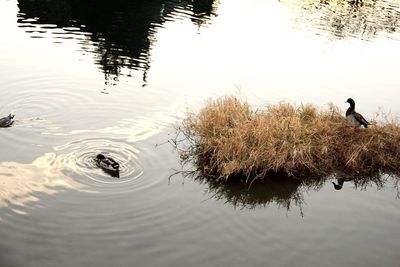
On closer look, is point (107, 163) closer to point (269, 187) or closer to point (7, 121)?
point (7, 121)

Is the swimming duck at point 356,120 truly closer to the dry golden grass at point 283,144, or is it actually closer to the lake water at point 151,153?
the dry golden grass at point 283,144

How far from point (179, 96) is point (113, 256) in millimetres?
13557

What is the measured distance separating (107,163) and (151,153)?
2.64m

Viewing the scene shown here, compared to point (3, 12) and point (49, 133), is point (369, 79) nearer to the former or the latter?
point (49, 133)

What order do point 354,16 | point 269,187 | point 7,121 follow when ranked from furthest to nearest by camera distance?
point 354,16
point 7,121
point 269,187

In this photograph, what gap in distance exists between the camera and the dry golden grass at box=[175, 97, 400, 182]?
16.1 metres

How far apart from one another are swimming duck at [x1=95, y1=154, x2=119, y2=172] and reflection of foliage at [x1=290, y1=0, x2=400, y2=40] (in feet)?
117

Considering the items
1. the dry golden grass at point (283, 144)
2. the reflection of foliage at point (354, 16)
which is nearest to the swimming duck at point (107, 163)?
the dry golden grass at point (283, 144)

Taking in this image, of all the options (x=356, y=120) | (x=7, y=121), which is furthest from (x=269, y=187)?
(x=7, y=121)

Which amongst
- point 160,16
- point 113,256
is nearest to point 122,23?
point 160,16

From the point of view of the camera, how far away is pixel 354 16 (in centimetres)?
5503

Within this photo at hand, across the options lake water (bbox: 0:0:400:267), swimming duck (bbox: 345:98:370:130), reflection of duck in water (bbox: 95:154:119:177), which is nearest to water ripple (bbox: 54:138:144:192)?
lake water (bbox: 0:0:400:267)

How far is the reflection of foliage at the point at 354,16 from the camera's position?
46656 millimetres

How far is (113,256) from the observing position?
11.3m
